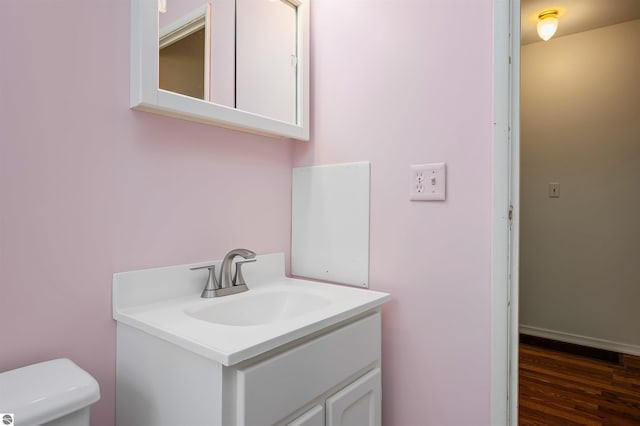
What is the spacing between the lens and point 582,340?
254cm

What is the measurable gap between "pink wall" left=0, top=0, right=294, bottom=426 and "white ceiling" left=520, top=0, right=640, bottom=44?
2201 millimetres

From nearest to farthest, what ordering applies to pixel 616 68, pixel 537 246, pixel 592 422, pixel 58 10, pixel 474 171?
pixel 58 10 → pixel 474 171 → pixel 592 422 → pixel 616 68 → pixel 537 246

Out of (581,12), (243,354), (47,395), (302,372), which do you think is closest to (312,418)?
(302,372)

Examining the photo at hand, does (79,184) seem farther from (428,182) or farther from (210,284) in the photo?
(428,182)

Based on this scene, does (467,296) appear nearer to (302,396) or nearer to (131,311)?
(302,396)

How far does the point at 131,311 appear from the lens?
0.96 meters

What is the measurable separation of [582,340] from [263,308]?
8.17 feet

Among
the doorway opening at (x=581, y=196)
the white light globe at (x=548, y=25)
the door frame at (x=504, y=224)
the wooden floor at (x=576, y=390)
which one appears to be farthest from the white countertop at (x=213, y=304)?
the white light globe at (x=548, y=25)

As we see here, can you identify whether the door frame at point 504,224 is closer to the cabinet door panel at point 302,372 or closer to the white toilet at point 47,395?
the cabinet door panel at point 302,372

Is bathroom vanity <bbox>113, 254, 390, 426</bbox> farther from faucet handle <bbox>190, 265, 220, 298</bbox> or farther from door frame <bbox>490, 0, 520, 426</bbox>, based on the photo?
door frame <bbox>490, 0, 520, 426</bbox>

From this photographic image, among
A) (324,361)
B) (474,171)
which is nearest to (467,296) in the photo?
(474,171)

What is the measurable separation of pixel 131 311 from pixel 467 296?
3.11ft

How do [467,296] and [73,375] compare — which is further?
[467,296]

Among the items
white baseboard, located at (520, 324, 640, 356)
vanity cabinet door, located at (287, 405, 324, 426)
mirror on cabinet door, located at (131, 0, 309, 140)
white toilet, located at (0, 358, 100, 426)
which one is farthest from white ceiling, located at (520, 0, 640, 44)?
white toilet, located at (0, 358, 100, 426)
